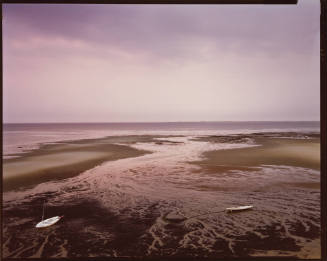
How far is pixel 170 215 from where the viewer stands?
4.16 metres

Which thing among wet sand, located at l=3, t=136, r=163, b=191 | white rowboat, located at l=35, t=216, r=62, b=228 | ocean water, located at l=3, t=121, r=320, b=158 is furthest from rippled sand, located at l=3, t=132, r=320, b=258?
ocean water, located at l=3, t=121, r=320, b=158

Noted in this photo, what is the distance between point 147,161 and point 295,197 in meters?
4.83

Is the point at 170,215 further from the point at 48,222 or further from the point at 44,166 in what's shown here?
the point at 44,166

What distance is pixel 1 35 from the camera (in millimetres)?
2572

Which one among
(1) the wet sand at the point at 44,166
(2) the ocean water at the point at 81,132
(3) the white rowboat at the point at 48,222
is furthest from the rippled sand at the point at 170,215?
(2) the ocean water at the point at 81,132

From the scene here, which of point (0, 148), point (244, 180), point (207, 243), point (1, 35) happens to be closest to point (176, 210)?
point (207, 243)

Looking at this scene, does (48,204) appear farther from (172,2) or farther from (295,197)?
(295,197)

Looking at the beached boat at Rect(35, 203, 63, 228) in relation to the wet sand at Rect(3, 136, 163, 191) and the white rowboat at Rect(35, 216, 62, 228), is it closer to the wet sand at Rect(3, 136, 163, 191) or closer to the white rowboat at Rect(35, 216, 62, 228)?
the white rowboat at Rect(35, 216, 62, 228)

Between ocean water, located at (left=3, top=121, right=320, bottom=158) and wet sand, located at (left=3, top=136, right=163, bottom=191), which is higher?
ocean water, located at (left=3, top=121, right=320, bottom=158)

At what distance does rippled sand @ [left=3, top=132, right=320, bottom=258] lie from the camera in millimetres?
3277

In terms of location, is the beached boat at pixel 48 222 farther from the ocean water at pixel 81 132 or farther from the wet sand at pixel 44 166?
the ocean water at pixel 81 132

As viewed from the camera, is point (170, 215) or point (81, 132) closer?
point (170, 215)

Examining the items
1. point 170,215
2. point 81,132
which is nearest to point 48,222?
point 170,215

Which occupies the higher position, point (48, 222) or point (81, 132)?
point (81, 132)
